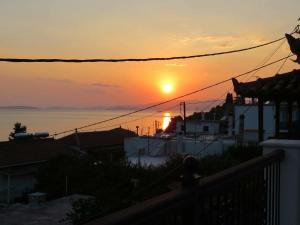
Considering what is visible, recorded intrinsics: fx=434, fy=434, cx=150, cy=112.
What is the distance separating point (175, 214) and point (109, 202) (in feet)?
35.4

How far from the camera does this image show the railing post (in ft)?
7.85

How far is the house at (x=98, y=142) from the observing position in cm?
4234

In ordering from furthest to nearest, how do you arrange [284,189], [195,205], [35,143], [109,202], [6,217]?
[35,143]
[6,217]
[109,202]
[284,189]
[195,205]

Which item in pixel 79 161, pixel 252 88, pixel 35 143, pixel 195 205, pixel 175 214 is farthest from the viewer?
pixel 35 143

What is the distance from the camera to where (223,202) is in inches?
126

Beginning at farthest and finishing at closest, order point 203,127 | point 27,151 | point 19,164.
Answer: point 203,127
point 27,151
point 19,164

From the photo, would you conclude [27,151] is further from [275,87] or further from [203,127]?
[275,87]

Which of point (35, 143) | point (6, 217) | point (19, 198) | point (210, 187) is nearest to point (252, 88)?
point (210, 187)

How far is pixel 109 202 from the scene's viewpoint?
12859 millimetres

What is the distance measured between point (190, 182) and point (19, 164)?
97.3ft

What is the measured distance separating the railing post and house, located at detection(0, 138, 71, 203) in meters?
27.4

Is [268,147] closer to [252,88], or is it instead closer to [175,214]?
[252,88]

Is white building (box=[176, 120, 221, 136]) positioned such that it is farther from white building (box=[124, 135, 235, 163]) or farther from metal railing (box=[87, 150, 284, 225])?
metal railing (box=[87, 150, 284, 225])

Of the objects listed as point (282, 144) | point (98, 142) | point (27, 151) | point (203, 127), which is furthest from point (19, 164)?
point (282, 144)
